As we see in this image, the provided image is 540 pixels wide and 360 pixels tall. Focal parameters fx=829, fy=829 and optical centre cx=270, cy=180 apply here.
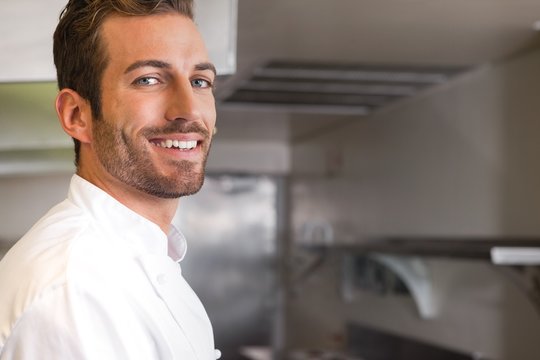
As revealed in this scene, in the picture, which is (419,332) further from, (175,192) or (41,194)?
(175,192)

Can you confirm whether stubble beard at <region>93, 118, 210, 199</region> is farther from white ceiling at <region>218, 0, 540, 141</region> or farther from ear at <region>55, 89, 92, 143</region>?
white ceiling at <region>218, 0, 540, 141</region>

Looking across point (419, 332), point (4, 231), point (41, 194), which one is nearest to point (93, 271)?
point (41, 194)

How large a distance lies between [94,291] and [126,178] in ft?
0.44

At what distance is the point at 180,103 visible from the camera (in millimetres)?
678

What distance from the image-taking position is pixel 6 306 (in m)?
0.59

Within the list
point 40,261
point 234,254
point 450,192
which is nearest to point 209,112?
point 40,261

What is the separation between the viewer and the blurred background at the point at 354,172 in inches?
71.8

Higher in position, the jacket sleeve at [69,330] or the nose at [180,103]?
the nose at [180,103]

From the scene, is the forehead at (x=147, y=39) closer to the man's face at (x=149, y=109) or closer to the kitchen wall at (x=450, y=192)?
the man's face at (x=149, y=109)

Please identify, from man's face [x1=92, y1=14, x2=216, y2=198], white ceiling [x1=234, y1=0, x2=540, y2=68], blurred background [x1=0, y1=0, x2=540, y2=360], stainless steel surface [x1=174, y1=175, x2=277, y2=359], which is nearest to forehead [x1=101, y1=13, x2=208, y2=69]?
man's face [x1=92, y1=14, x2=216, y2=198]

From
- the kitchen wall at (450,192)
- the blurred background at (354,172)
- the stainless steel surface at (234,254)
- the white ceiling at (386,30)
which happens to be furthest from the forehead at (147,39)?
the stainless steel surface at (234,254)

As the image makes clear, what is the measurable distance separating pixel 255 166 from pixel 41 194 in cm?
276

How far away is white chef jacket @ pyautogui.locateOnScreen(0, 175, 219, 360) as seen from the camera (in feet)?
1.86

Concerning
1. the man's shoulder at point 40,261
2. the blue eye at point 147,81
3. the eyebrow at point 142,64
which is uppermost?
the eyebrow at point 142,64
